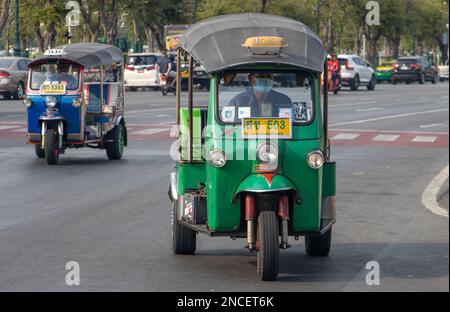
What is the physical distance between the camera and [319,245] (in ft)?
36.8

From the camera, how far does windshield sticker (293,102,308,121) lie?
34.2ft

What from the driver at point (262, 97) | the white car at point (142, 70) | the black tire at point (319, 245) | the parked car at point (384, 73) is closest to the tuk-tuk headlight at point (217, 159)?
the driver at point (262, 97)

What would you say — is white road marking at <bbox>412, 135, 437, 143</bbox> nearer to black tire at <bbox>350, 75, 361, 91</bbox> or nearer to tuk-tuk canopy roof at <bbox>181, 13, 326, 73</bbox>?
tuk-tuk canopy roof at <bbox>181, 13, 326, 73</bbox>

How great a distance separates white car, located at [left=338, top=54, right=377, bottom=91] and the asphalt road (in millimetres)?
33622

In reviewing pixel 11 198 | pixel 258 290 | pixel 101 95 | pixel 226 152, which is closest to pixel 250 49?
pixel 226 152

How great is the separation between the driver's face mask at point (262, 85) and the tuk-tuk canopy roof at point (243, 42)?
289 mm

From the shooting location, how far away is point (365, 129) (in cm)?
2978

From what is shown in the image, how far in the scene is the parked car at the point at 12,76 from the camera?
44625 mm

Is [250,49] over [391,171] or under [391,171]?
over

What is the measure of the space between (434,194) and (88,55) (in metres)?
7.66

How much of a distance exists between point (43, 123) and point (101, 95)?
1473 millimetres

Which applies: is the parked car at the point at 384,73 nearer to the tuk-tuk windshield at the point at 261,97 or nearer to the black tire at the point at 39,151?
the black tire at the point at 39,151

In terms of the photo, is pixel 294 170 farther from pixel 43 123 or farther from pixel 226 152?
pixel 43 123

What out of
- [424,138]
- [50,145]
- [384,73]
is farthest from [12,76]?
[384,73]
